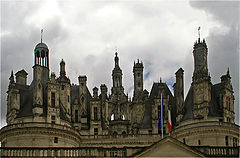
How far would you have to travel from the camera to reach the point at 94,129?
6116cm

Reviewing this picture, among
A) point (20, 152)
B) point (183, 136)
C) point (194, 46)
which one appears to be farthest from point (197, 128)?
point (20, 152)

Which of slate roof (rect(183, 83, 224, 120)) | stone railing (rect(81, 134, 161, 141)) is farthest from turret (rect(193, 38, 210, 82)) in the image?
stone railing (rect(81, 134, 161, 141))

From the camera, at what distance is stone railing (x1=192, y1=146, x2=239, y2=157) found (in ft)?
128

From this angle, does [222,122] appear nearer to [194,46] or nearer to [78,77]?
[194,46]

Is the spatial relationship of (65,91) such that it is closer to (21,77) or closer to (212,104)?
(21,77)

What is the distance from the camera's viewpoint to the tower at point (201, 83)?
185 ft

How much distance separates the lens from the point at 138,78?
6638 centimetres

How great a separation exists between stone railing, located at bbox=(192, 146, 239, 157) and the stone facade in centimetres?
1256

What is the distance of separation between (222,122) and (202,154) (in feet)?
57.6

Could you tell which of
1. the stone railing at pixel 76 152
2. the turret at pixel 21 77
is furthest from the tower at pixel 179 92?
the stone railing at pixel 76 152

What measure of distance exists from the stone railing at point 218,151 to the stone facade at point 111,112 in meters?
12.6

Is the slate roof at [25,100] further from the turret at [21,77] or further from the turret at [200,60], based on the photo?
the turret at [200,60]

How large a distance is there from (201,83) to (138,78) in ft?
37.0

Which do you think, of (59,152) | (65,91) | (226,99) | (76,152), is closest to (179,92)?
(226,99)
